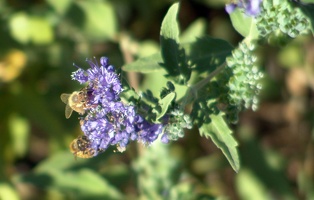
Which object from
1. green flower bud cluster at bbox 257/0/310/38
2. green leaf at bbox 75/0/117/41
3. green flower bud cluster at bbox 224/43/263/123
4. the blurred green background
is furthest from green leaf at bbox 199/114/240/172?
green leaf at bbox 75/0/117/41

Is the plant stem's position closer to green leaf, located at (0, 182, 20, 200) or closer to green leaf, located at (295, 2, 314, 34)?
green leaf, located at (295, 2, 314, 34)

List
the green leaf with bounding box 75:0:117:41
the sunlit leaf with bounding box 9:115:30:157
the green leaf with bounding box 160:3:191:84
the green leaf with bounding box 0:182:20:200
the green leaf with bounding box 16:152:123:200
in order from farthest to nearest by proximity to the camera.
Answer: the sunlit leaf with bounding box 9:115:30:157
the green leaf with bounding box 75:0:117:41
the green leaf with bounding box 0:182:20:200
the green leaf with bounding box 16:152:123:200
the green leaf with bounding box 160:3:191:84

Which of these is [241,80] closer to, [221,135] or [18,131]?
[221,135]

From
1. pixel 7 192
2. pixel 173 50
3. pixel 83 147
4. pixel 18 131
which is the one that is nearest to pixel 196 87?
pixel 173 50

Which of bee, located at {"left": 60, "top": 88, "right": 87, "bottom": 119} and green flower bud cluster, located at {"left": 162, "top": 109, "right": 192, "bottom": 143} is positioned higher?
bee, located at {"left": 60, "top": 88, "right": 87, "bottom": 119}

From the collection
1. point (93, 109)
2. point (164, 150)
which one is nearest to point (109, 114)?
point (93, 109)

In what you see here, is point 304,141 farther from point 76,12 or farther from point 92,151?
point 92,151
